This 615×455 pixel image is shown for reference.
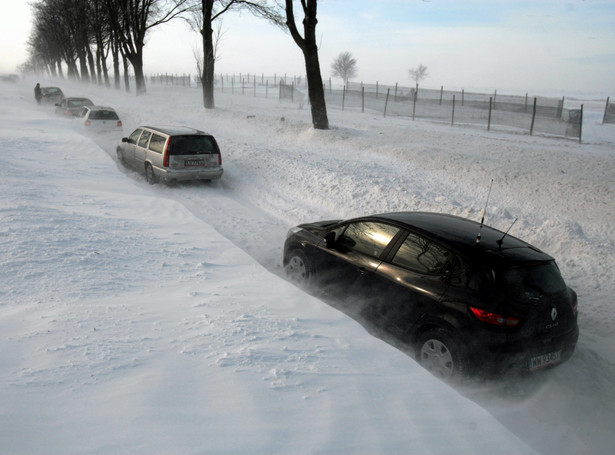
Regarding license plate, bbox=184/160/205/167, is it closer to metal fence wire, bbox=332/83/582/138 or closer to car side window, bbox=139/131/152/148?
car side window, bbox=139/131/152/148

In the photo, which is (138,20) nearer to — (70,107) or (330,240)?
(70,107)

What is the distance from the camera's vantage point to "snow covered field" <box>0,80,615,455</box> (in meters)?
2.72

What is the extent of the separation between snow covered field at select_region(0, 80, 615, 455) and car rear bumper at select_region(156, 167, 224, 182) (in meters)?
1.20

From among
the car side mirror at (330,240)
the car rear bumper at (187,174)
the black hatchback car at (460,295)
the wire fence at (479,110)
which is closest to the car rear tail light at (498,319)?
the black hatchback car at (460,295)

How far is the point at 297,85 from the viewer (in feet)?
185

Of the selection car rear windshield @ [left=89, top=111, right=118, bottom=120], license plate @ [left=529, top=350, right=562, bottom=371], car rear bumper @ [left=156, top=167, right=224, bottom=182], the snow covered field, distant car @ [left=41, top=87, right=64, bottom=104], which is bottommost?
license plate @ [left=529, top=350, right=562, bottom=371]

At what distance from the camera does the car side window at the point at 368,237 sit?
534 cm

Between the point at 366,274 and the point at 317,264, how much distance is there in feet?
3.11

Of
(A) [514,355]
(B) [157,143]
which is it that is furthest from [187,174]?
(A) [514,355]

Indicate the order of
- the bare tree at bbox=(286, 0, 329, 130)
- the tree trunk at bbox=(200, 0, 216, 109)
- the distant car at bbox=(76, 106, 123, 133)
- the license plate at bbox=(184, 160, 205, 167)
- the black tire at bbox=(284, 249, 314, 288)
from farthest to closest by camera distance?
the tree trunk at bbox=(200, 0, 216, 109)
the distant car at bbox=(76, 106, 123, 133)
the bare tree at bbox=(286, 0, 329, 130)
the license plate at bbox=(184, 160, 205, 167)
the black tire at bbox=(284, 249, 314, 288)

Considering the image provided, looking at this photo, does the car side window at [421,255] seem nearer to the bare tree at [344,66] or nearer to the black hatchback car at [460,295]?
the black hatchback car at [460,295]

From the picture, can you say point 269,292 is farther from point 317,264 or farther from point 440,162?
point 440,162

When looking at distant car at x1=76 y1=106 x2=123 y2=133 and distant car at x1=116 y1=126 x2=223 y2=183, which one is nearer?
distant car at x1=116 y1=126 x2=223 y2=183

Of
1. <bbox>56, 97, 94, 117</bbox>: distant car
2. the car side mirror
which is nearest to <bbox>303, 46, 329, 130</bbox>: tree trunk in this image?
<bbox>56, 97, 94, 117</bbox>: distant car
